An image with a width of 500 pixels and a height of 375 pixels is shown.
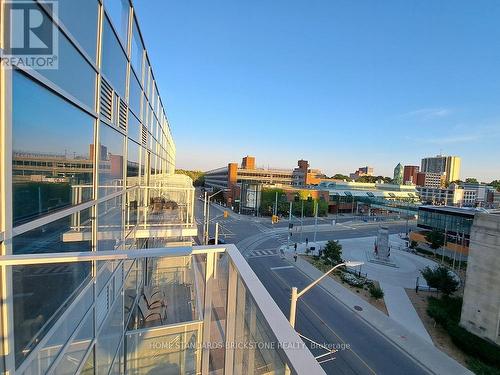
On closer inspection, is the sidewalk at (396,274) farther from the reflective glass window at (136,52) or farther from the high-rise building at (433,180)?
the high-rise building at (433,180)

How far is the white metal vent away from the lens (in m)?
4.95

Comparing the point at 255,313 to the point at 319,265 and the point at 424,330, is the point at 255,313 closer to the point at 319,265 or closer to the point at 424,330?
the point at 424,330

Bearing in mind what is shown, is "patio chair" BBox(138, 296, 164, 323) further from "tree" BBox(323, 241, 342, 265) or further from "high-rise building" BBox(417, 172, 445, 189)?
"high-rise building" BBox(417, 172, 445, 189)

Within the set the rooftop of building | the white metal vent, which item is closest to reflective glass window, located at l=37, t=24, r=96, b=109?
the white metal vent

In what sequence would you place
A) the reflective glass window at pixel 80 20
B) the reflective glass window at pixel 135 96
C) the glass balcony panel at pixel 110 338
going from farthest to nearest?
1. the reflective glass window at pixel 135 96
2. the glass balcony panel at pixel 110 338
3. the reflective glass window at pixel 80 20

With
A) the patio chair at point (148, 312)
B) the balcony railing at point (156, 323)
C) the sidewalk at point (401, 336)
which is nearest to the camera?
the balcony railing at point (156, 323)

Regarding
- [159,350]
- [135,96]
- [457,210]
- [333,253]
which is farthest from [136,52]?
[457,210]

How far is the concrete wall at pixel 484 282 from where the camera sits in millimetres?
15148

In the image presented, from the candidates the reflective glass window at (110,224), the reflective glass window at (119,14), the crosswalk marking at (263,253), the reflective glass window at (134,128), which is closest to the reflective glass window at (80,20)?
the reflective glass window at (119,14)

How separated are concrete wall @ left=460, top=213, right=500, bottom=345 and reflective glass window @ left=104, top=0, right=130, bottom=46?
21110 mm

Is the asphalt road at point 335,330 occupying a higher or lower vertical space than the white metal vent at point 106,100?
lower

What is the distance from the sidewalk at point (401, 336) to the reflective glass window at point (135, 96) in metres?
16.7

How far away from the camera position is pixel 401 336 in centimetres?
1456

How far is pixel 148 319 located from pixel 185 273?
2.02 m
